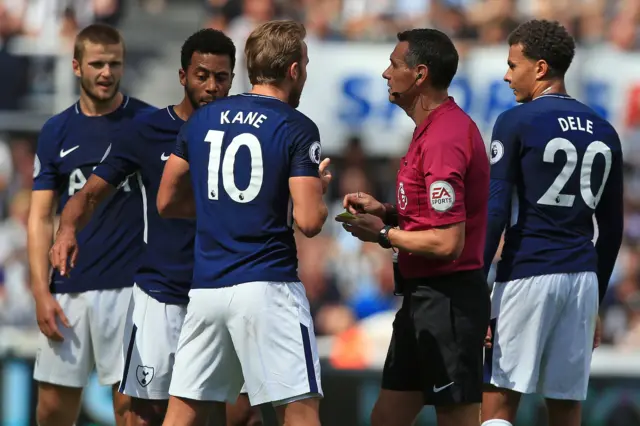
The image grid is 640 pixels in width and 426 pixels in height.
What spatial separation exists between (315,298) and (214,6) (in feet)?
13.9

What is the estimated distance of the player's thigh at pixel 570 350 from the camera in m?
6.28

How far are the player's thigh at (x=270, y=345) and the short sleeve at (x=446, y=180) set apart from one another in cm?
83

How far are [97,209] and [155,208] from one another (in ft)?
2.36

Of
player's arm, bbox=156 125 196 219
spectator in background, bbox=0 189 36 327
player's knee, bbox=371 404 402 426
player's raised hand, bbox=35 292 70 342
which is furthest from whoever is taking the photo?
spectator in background, bbox=0 189 36 327

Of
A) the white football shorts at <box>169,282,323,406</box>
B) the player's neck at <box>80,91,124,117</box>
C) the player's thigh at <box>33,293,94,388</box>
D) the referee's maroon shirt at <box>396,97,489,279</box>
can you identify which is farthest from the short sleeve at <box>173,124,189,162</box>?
the player's thigh at <box>33,293,94,388</box>

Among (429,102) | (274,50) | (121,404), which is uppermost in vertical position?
(274,50)

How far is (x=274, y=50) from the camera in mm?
5414

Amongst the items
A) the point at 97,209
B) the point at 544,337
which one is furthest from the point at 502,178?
→ the point at 97,209

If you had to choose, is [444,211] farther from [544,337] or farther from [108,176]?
[108,176]

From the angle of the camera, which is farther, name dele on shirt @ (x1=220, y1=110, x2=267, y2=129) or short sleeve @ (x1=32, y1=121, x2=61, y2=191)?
short sleeve @ (x1=32, y1=121, x2=61, y2=191)

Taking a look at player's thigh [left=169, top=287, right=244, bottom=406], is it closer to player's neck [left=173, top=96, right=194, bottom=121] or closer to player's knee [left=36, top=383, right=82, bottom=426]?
player's neck [left=173, top=96, right=194, bottom=121]

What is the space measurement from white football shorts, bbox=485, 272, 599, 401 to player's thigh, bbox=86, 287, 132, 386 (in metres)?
2.25

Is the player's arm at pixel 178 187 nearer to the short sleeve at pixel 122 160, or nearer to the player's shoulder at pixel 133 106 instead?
the short sleeve at pixel 122 160

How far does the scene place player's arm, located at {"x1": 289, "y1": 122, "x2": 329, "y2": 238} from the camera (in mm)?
5242
